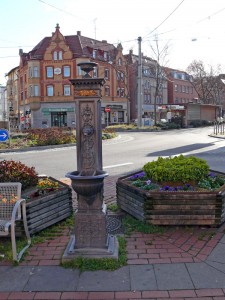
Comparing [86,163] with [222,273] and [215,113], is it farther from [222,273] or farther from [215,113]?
[215,113]

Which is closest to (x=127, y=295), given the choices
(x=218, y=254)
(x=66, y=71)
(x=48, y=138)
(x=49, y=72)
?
(x=218, y=254)

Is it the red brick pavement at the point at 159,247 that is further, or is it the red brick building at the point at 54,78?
the red brick building at the point at 54,78

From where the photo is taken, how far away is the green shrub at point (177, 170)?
517 cm

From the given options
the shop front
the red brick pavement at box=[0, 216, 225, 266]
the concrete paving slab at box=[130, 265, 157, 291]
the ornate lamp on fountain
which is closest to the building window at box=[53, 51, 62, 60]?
the shop front

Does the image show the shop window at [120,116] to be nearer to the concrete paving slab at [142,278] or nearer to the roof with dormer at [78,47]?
the roof with dormer at [78,47]

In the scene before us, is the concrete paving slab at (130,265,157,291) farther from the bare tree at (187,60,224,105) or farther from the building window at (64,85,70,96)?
the bare tree at (187,60,224,105)

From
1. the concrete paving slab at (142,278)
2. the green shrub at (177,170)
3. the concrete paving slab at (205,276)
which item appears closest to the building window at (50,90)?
the green shrub at (177,170)

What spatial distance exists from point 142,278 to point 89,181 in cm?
118

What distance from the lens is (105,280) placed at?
3334 millimetres

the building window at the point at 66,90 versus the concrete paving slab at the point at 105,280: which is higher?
the building window at the point at 66,90

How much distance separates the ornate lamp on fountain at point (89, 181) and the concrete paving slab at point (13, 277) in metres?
0.46

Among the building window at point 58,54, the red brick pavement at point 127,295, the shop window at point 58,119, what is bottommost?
the red brick pavement at point 127,295

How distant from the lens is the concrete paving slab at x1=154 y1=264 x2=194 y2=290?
10.5 ft

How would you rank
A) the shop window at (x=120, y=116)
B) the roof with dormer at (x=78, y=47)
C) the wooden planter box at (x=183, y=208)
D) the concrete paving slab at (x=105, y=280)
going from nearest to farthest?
the concrete paving slab at (x=105, y=280) → the wooden planter box at (x=183, y=208) → the roof with dormer at (x=78, y=47) → the shop window at (x=120, y=116)
